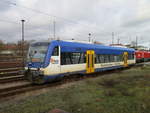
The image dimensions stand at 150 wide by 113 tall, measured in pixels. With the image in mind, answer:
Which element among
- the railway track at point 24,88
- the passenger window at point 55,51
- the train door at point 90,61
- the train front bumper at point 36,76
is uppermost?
the passenger window at point 55,51

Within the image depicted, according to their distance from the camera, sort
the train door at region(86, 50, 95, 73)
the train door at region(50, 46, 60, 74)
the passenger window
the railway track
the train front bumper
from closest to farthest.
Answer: the railway track
the train front bumper
the train door at region(50, 46, 60, 74)
the passenger window
the train door at region(86, 50, 95, 73)

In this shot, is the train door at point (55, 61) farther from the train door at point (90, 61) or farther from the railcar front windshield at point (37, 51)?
the train door at point (90, 61)

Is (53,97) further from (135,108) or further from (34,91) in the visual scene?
(135,108)

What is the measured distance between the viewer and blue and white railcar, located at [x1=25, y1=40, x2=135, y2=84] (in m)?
9.80

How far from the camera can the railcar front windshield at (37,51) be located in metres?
10.0

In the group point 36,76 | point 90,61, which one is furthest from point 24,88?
point 90,61

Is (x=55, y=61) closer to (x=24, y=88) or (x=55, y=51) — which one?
(x=55, y=51)

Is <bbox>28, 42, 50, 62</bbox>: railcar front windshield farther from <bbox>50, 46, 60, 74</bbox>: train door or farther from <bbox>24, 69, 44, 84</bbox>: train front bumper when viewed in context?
<bbox>24, 69, 44, 84</bbox>: train front bumper

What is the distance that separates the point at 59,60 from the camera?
34.1 feet

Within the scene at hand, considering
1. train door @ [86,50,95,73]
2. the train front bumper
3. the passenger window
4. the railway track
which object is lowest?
the railway track

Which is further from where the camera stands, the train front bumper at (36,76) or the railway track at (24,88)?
the train front bumper at (36,76)

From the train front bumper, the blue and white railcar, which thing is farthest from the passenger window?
the train front bumper

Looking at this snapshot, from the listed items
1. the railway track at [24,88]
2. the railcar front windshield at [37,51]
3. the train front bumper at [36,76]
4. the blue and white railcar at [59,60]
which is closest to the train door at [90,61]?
the blue and white railcar at [59,60]

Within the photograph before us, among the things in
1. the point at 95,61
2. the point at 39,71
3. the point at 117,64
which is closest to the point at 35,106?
the point at 39,71
